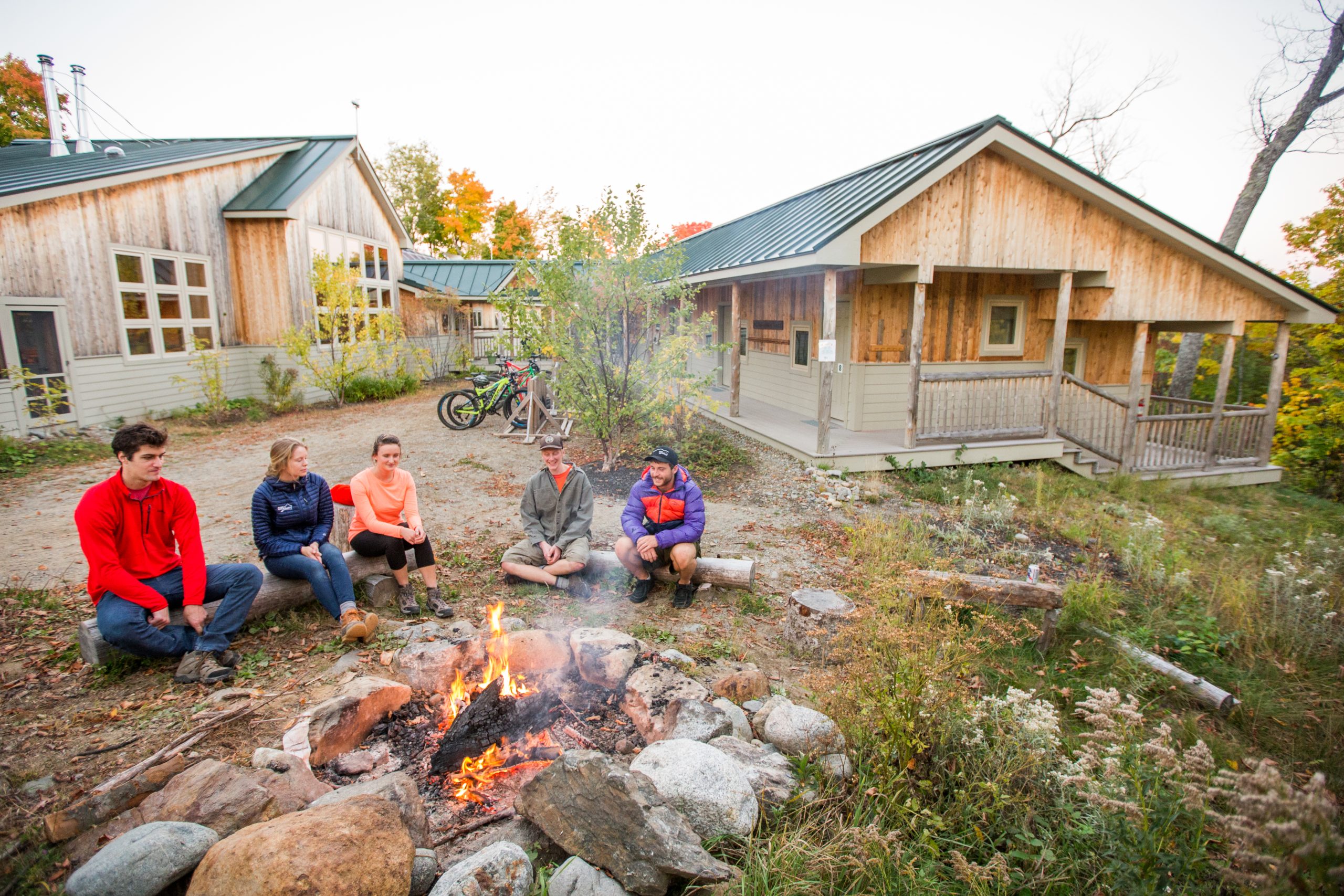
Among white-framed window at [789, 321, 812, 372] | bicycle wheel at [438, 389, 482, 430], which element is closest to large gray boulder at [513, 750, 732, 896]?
bicycle wheel at [438, 389, 482, 430]

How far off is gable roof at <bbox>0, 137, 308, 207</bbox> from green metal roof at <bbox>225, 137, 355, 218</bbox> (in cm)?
32

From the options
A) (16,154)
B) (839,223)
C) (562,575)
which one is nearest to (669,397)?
(839,223)

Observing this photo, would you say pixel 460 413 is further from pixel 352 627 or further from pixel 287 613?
pixel 352 627

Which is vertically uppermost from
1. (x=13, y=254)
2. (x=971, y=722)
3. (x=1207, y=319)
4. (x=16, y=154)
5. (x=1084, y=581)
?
(x=16, y=154)

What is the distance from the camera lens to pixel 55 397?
32.2 feet

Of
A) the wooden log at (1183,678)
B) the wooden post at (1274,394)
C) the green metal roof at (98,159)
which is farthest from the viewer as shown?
the wooden post at (1274,394)

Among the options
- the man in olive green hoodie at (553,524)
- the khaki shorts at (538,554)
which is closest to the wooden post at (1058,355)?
the man in olive green hoodie at (553,524)

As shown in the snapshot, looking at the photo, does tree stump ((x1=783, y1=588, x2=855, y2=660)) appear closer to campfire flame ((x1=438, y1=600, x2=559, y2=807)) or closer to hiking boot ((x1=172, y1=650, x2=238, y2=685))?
campfire flame ((x1=438, y1=600, x2=559, y2=807))

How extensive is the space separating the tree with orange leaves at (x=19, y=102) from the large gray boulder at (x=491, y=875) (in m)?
38.4

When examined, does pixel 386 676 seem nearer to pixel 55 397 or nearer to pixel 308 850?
pixel 308 850

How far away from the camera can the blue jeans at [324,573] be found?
14.0 ft

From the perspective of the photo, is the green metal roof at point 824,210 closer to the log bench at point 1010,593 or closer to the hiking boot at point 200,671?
the log bench at point 1010,593

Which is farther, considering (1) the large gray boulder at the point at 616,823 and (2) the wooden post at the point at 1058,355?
(2) the wooden post at the point at 1058,355

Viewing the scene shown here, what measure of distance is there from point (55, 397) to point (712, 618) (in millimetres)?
11145
